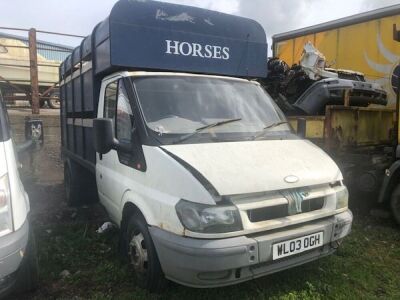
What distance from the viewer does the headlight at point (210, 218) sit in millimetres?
2961

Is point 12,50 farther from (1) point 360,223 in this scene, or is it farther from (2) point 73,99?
(1) point 360,223

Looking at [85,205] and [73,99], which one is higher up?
[73,99]

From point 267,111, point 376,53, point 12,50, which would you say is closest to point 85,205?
point 267,111

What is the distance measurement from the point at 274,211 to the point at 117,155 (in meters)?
1.80

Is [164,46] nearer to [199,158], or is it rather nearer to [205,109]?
[205,109]

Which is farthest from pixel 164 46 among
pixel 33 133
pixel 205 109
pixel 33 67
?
pixel 33 67

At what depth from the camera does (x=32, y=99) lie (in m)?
9.57

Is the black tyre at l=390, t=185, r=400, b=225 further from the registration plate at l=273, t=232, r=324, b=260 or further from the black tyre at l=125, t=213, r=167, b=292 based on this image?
the black tyre at l=125, t=213, r=167, b=292

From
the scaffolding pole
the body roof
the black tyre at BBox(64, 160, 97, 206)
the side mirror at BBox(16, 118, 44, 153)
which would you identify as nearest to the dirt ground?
the black tyre at BBox(64, 160, 97, 206)

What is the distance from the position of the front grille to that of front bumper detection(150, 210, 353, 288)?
0.40 feet

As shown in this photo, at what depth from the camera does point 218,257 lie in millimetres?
2912

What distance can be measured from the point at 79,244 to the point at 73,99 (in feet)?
8.74

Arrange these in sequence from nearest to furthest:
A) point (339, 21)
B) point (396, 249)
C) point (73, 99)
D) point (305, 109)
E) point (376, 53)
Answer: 1. point (396, 249)
2. point (73, 99)
3. point (305, 109)
4. point (376, 53)
5. point (339, 21)

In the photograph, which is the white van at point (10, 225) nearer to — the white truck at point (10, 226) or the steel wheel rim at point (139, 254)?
the white truck at point (10, 226)
